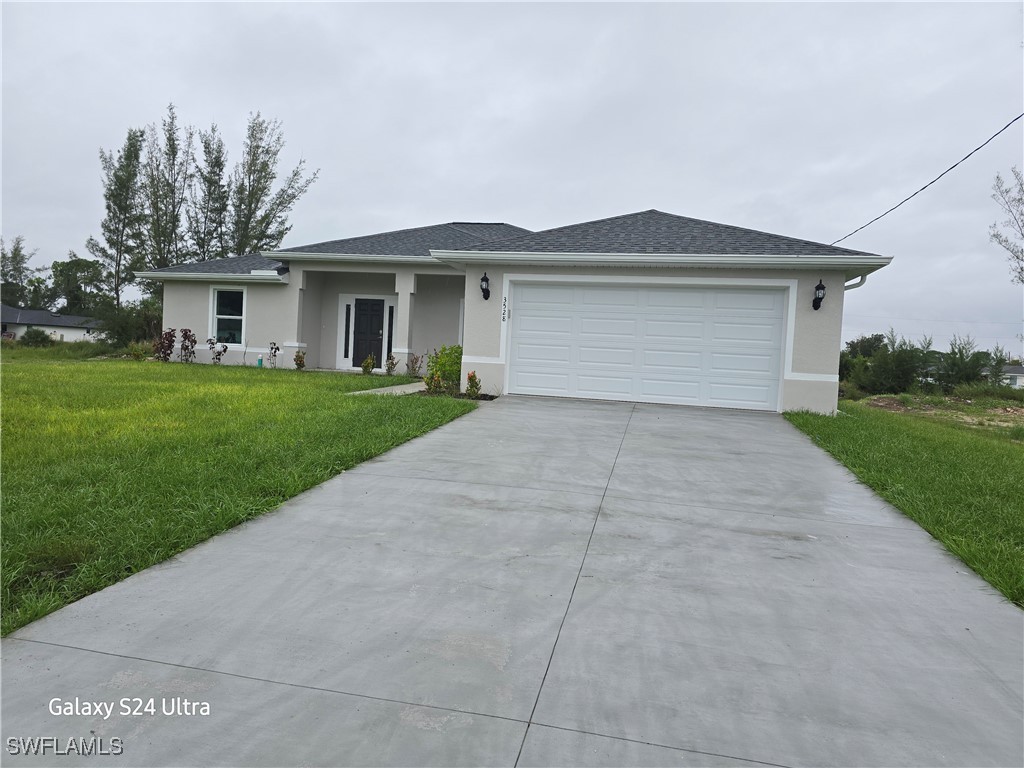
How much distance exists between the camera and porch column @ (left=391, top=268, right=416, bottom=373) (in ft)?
52.6

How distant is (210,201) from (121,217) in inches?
211

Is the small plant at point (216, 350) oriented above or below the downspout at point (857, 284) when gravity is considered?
below

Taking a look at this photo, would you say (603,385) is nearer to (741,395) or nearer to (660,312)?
(660,312)

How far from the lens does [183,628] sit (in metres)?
2.91

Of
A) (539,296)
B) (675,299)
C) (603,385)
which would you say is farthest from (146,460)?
(675,299)

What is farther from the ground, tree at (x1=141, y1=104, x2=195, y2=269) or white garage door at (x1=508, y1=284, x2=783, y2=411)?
tree at (x1=141, y1=104, x2=195, y2=269)

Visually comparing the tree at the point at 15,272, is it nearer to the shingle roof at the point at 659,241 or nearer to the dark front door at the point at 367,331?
the dark front door at the point at 367,331

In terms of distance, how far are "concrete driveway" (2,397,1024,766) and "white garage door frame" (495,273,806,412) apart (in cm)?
632

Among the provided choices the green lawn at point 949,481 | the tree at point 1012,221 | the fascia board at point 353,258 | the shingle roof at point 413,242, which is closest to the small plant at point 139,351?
the fascia board at point 353,258

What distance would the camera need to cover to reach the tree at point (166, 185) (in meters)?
31.7

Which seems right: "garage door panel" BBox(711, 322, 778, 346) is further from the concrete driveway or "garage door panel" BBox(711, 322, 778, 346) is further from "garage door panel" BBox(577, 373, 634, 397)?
the concrete driveway

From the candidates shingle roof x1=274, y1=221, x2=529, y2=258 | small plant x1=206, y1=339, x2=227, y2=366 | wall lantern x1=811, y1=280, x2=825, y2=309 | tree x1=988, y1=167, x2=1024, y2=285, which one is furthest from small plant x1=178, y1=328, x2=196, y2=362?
tree x1=988, y1=167, x2=1024, y2=285

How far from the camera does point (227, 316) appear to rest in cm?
1786

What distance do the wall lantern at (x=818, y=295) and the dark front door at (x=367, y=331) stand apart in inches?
443
